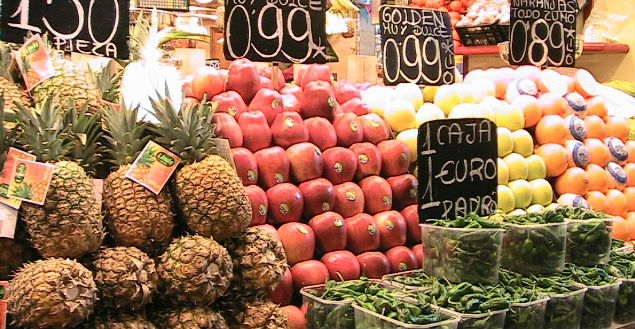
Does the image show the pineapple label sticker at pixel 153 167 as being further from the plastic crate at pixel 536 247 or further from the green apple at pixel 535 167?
the green apple at pixel 535 167

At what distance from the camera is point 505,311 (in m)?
2.50

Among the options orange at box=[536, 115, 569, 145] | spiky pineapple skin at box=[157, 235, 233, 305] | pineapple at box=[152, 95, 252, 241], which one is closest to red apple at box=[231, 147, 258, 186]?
pineapple at box=[152, 95, 252, 241]

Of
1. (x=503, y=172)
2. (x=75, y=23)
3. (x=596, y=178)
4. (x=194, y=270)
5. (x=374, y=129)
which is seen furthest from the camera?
(x=596, y=178)

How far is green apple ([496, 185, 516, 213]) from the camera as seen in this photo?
3602mm

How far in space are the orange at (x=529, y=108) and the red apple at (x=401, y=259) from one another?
1.24 metres

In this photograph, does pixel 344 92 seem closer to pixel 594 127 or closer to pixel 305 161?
pixel 305 161

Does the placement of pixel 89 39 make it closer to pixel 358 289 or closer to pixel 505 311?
pixel 358 289

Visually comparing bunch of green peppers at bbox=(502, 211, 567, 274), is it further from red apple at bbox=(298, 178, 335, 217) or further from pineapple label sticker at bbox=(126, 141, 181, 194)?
pineapple label sticker at bbox=(126, 141, 181, 194)

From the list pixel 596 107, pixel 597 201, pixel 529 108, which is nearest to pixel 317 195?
pixel 529 108

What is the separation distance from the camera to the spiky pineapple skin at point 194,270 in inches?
88.4

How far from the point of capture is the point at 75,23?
2631 millimetres

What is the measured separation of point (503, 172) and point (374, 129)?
766mm

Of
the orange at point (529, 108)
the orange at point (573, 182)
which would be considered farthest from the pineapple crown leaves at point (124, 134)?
the orange at point (573, 182)

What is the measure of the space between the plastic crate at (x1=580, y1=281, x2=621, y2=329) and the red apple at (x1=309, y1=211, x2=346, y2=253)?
3.48 feet
